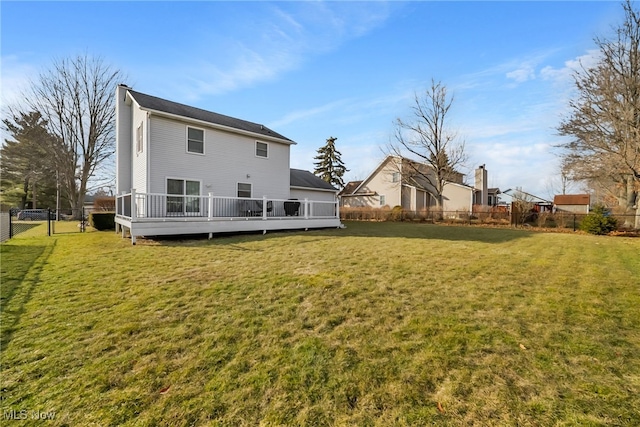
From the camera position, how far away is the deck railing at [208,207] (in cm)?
1030

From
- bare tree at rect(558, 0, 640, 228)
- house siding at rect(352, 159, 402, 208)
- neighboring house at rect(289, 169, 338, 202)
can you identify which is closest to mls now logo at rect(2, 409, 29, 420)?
neighboring house at rect(289, 169, 338, 202)

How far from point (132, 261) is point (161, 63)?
8.91m

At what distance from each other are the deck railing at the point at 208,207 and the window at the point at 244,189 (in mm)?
631

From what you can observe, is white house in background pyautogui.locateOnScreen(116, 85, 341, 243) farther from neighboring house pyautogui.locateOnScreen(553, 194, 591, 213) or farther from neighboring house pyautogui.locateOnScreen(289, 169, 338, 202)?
neighboring house pyautogui.locateOnScreen(553, 194, 591, 213)

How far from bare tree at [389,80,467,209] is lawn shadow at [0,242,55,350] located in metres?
22.8

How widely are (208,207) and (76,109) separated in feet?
72.8

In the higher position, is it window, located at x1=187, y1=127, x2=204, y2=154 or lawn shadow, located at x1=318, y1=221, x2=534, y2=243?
window, located at x1=187, y1=127, x2=204, y2=154

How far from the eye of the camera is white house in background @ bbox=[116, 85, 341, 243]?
10.5 m

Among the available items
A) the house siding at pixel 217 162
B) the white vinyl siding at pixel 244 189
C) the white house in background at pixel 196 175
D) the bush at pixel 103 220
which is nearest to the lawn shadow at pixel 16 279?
the white house in background at pixel 196 175

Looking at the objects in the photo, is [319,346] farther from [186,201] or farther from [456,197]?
[456,197]

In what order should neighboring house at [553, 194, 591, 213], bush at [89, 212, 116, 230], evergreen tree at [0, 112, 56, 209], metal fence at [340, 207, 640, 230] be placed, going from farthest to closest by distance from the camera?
neighboring house at [553, 194, 591, 213] < evergreen tree at [0, 112, 56, 209] < metal fence at [340, 207, 640, 230] < bush at [89, 212, 116, 230]

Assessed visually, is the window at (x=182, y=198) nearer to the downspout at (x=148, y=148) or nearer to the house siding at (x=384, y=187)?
the downspout at (x=148, y=148)

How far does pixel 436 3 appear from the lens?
8898 millimetres

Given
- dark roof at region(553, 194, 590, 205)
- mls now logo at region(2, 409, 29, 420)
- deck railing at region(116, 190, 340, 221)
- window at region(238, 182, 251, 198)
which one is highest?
dark roof at region(553, 194, 590, 205)
